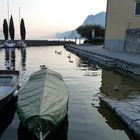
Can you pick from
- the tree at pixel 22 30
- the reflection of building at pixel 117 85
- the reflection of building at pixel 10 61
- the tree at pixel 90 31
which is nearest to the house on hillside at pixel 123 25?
the reflection of building at pixel 117 85

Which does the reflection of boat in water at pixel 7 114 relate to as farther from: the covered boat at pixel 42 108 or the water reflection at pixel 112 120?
the water reflection at pixel 112 120

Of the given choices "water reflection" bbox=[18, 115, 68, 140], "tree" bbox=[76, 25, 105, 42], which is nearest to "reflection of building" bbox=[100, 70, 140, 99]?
"water reflection" bbox=[18, 115, 68, 140]

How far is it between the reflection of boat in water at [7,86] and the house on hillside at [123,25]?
22.7 meters

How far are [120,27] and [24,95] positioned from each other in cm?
3341

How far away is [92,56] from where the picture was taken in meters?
38.2

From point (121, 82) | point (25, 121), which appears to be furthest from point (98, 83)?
point (25, 121)

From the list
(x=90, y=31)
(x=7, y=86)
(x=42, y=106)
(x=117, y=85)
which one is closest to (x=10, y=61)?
(x=117, y=85)

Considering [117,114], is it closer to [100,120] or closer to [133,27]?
[100,120]

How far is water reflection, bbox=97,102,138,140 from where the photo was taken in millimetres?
11056

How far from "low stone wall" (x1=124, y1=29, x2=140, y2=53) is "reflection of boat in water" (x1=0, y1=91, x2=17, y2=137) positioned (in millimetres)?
25469

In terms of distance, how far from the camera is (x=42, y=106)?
9.70 metres

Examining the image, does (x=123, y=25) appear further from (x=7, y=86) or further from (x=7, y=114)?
(x=7, y=114)

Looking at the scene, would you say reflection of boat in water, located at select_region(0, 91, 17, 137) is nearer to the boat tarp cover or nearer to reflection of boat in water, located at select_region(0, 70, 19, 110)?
reflection of boat in water, located at select_region(0, 70, 19, 110)

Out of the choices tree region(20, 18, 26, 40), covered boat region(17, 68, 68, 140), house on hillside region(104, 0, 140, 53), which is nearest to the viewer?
covered boat region(17, 68, 68, 140)
